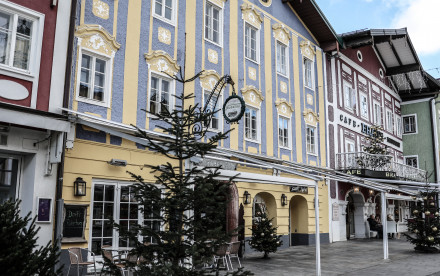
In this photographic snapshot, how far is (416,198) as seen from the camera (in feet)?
61.7

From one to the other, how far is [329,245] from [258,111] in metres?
6.80

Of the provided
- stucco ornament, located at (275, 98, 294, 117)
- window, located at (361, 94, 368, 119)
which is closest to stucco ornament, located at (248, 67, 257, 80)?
stucco ornament, located at (275, 98, 294, 117)

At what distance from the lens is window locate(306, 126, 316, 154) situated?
19.7 metres

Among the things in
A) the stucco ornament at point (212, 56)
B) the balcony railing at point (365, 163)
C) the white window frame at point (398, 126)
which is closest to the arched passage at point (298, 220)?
the balcony railing at point (365, 163)

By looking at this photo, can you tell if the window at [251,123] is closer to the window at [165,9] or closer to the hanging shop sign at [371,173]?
the window at [165,9]

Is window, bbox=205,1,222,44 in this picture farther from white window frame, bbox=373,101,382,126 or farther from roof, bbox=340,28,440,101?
white window frame, bbox=373,101,382,126

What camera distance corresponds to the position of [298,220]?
63.1 ft

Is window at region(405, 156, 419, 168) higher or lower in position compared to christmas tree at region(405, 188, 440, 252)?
higher

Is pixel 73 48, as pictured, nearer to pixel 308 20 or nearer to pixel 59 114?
pixel 59 114

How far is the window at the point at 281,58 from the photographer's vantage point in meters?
18.5

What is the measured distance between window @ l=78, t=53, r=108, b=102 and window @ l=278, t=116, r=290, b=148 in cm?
846

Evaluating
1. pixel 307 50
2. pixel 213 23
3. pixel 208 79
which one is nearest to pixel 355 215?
pixel 307 50

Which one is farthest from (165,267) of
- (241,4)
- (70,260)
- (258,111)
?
(241,4)

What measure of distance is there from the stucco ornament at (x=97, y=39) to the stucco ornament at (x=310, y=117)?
404 inches
